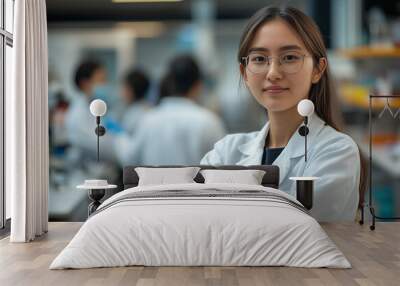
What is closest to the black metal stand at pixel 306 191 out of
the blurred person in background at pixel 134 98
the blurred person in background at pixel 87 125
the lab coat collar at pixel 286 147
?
the lab coat collar at pixel 286 147

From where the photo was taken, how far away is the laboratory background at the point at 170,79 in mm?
6887

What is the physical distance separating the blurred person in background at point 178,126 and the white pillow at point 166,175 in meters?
0.42

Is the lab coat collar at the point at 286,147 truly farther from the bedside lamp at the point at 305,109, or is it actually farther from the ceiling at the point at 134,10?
the ceiling at the point at 134,10

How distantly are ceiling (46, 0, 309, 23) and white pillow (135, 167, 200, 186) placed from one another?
162cm

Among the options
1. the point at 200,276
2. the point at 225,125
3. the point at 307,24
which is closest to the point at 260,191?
the point at 200,276

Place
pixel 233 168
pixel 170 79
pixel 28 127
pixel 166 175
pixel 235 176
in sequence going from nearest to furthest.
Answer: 1. pixel 28 127
2. pixel 235 176
3. pixel 166 175
4. pixel 233 168
5. pixel 170 79

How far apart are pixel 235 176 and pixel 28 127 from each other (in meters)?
1.91

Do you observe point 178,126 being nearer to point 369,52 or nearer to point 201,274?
point 369,52

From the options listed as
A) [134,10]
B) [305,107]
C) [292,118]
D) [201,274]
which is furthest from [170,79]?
[201,274]

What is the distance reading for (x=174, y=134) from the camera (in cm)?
702

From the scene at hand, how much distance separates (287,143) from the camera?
6.83m

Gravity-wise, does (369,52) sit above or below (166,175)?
above

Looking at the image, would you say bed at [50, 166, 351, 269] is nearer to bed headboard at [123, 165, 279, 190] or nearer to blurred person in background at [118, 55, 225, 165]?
→ bed headboard at [123, 165, 279, 190]

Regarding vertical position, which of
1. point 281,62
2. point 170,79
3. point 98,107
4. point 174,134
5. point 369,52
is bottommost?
point 174,134
